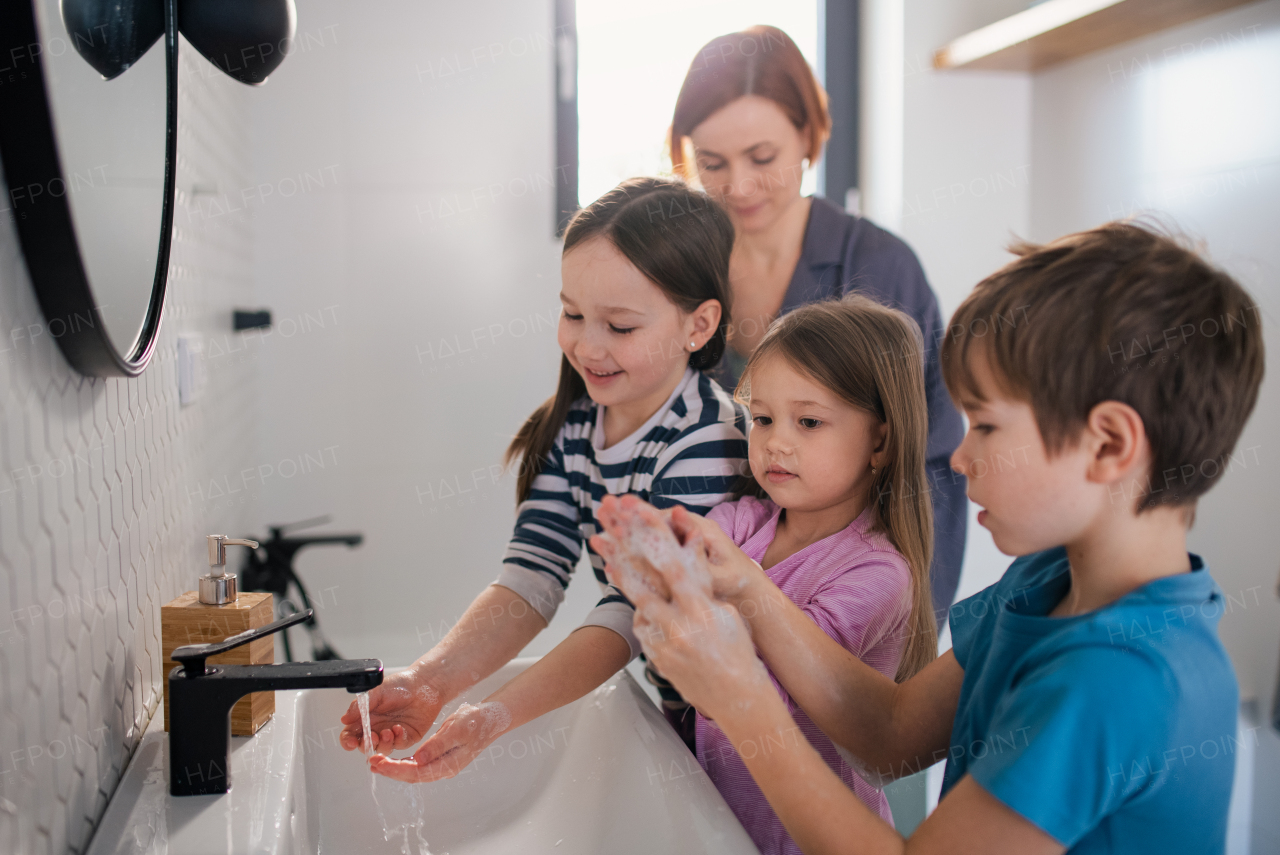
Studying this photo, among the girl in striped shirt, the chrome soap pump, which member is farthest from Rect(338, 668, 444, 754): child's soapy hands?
the chrome soap pump

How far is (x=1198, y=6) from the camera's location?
1.55m

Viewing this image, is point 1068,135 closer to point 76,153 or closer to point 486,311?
point 486,311

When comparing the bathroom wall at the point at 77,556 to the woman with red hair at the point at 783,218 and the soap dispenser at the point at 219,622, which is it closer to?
the soap dispenser at the point at 219,622

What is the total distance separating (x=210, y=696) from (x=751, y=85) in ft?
4.06

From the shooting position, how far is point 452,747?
76cm

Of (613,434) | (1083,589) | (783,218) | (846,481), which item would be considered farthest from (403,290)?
(1083,589)

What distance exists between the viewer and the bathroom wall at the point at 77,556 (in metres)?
0.50

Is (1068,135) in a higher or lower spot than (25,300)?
higher

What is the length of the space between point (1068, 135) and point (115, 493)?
6.52 feet

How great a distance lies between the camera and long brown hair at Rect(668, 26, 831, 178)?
4.85 feet

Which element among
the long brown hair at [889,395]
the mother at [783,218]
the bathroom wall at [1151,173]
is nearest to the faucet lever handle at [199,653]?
the long brown hair at [889,395]

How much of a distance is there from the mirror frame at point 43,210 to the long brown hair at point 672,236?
0.49m

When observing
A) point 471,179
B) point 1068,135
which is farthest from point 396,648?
point 1068,135

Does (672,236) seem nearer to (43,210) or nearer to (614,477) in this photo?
(614,477)
